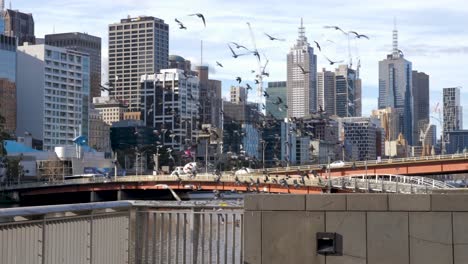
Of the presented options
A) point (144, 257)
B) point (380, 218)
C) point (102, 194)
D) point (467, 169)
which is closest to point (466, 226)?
point (380, 218)

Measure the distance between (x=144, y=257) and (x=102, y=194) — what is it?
130 metres

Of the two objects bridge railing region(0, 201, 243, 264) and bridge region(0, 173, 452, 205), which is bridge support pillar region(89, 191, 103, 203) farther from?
bridge railing region(0, 201, 243, 264)

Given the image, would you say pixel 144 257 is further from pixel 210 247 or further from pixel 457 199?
pixel 457 199

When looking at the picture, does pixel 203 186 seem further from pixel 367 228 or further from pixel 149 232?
pixel 367 228

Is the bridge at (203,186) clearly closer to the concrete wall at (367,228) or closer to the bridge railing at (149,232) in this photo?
the bridge railing at (149,232)

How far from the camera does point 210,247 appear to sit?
45.5ft

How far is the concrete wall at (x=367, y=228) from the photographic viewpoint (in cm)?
1235

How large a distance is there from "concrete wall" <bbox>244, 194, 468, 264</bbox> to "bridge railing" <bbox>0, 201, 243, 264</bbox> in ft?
2.79

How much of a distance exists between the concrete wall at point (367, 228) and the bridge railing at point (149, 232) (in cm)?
85

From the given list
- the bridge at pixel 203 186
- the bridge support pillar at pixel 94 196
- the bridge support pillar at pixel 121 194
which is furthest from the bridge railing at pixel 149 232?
the bridge support pillar at pixel 94 196

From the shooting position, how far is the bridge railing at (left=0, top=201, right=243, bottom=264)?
12.4 meters

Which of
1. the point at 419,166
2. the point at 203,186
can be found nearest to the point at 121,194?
the point at 203,186

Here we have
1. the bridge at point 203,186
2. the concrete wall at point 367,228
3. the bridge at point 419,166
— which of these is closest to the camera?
the concrete wall at point 367,228

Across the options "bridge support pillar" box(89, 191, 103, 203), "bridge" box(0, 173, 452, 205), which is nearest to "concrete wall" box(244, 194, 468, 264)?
"bridge" box(0, 173, 452, 205)
